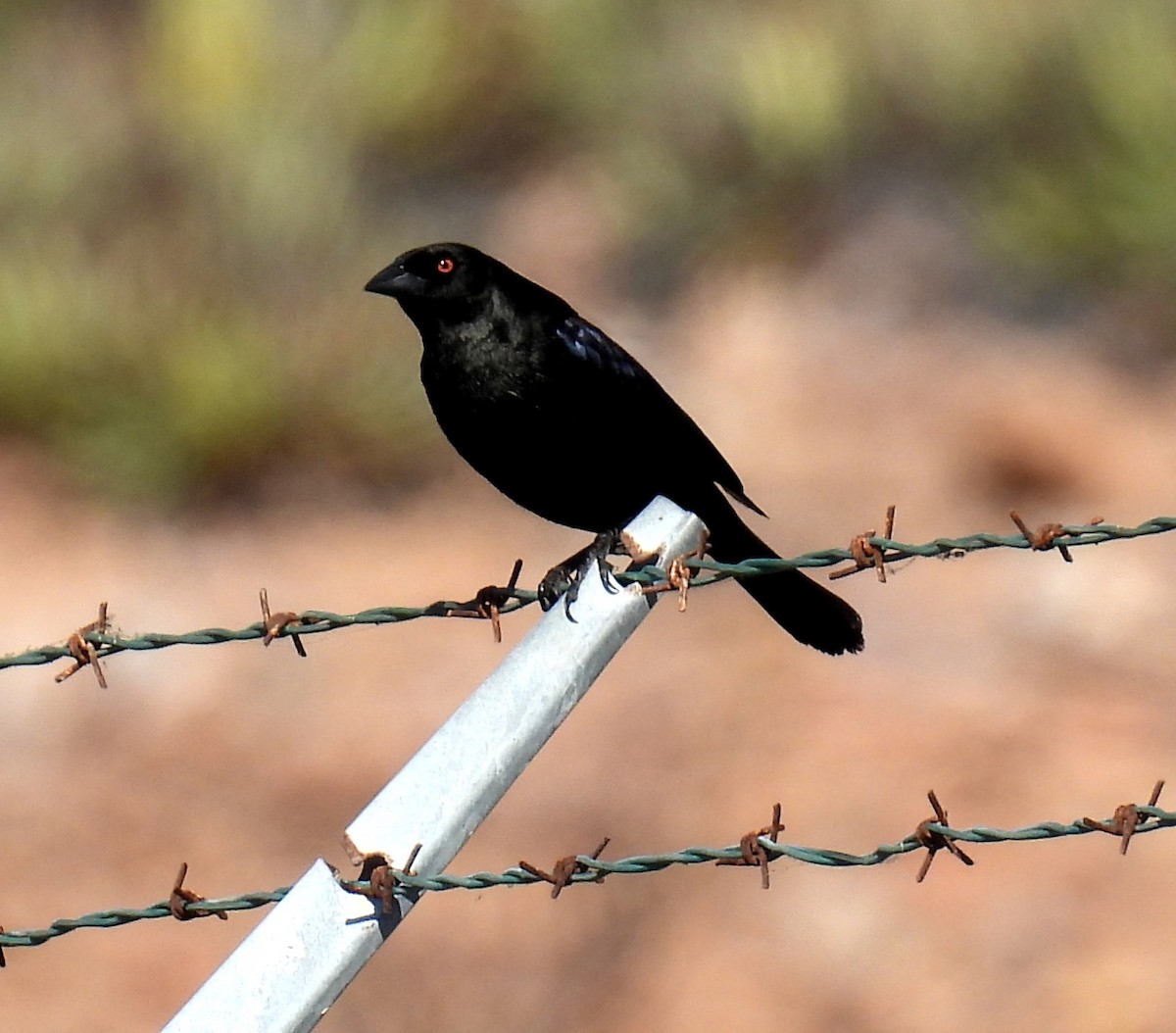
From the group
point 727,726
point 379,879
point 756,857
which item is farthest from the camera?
point 727,726

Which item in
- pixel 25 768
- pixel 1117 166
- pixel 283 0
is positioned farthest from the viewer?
pixel 283 0

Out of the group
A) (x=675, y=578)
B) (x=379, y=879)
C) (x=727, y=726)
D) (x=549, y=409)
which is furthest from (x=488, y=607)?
(x=727, y=726)

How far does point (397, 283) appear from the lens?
4.91 m

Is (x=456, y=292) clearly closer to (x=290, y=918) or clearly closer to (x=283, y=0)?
(x=290, y=918)

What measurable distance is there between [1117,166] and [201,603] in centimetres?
577

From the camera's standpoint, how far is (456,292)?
4766 mm

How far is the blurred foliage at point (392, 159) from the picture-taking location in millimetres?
10422

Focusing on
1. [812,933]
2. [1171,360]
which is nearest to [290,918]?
[812,933]

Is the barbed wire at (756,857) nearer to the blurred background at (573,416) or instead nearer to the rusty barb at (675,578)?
the rusty barb at (675,578)

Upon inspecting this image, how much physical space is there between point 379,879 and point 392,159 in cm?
980

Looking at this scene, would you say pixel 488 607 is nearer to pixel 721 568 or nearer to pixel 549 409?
pixel 721 568

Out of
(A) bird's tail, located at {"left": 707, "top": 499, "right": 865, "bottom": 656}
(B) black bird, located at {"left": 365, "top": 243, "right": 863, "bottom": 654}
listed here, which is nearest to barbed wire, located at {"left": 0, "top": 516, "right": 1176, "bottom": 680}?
(B) black bird, located at {"left": 365, "top": 243, "right": 863, "bottom": 654}

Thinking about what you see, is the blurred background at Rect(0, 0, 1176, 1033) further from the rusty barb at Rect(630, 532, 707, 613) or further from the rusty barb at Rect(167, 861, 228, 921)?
the rusty barb at Rect(630, 532, 707, 613)

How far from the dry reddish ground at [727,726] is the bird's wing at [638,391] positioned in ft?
7.49
